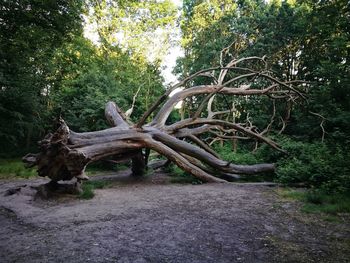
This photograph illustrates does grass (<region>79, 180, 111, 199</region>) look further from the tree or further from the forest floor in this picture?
the tree

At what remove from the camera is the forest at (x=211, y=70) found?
28.1ft

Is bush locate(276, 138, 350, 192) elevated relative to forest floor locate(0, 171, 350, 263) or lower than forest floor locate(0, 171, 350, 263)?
elevated

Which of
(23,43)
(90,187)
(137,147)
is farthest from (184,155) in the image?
(23,43)

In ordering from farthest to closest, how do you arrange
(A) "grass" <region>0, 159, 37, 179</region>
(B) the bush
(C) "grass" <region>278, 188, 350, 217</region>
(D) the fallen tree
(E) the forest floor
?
(A) "grass" <region>0, 159, 37, 179</region>, (D) the fallen tree, (B) the bush, (C) "grass" <region>278, 188, 350, 217</region>, (E) the forest floor

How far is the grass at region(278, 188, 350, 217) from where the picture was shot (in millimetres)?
5047

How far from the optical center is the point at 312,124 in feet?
36.1

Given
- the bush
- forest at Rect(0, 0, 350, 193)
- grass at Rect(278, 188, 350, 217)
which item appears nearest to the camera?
grass at Rect(278, 188, 350, 217)

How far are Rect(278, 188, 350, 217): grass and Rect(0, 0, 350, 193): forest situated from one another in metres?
0.42

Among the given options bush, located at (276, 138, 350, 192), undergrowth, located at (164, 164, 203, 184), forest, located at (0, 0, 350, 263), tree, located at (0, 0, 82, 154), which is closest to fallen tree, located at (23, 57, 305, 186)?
forest, located at (0, 0, 350, 263)

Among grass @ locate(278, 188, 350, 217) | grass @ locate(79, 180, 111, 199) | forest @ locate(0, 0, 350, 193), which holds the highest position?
forest @ locate(0, 0, 350, 193)

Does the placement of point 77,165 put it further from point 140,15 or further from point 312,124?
point 140,15

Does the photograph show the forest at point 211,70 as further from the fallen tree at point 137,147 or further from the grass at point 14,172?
the grass at point 14,172

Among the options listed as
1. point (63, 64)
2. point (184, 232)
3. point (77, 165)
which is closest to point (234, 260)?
point (184, 232)

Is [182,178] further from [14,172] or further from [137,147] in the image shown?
[14,172]
